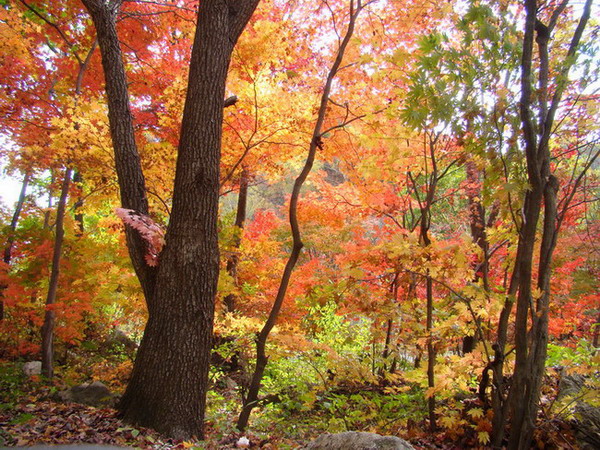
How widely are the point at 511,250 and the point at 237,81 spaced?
3.93 m

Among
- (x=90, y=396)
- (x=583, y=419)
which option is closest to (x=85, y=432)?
(x=90, y=396)

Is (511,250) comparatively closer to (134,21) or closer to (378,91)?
(378,91)

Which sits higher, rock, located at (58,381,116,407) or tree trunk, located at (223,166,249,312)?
tree trunk, located at (223,166,249,312)

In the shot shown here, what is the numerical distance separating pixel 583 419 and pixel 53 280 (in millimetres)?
6952

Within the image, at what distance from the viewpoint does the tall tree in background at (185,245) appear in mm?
3049

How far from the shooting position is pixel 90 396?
457 centimetres

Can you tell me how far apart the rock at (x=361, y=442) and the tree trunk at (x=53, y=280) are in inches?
212

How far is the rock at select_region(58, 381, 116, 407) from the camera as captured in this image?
177 inches

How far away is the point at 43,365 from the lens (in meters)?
6.37

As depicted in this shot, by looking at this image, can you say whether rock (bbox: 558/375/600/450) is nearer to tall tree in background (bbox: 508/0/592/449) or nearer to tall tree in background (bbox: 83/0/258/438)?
tall tree in background (bbox: 508/0/592/449)

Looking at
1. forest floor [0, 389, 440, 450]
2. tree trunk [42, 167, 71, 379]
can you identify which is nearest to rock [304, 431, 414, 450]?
forest floor [0, 389, 440, 450]

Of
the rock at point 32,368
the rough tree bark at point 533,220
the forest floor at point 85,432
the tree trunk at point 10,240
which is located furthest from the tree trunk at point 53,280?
the rough tree bark at point 533,220

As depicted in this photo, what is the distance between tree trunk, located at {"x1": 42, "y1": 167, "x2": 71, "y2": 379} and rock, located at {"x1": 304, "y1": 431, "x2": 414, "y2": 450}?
5.38 metres

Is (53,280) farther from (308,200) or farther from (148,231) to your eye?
(308,200)
